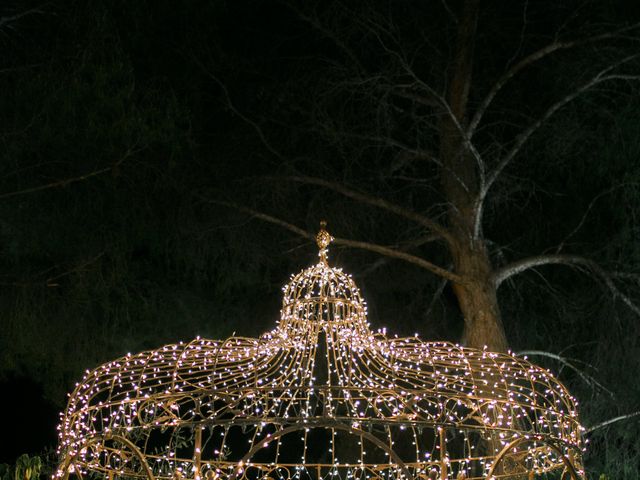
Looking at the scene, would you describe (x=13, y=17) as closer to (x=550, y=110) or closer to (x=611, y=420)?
(x=550, y=110)

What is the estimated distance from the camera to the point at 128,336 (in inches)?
396

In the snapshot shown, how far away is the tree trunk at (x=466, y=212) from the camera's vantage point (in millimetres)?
9289

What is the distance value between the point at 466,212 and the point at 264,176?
203 centimetres

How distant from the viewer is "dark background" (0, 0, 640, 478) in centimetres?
912

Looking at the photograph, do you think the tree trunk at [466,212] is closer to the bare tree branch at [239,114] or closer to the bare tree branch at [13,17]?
the bare tree branch at [239,114]

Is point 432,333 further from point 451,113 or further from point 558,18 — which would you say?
point 558,18

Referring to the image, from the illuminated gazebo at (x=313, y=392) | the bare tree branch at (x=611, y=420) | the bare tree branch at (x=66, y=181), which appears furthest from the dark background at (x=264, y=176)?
the illuminated gazebo at (x=313, y=392)

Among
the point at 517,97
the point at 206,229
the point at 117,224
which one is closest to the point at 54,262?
the point at 117,224

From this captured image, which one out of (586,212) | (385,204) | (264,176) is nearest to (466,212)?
(385,204)

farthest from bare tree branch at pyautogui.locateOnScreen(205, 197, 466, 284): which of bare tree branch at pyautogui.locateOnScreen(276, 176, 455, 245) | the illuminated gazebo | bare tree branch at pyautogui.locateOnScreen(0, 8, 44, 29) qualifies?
the illuminated gazebo

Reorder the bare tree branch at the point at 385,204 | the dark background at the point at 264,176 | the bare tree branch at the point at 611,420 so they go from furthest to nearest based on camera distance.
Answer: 1. the bare tree branch at the point at 385,204
2. the bare tree branch at the point at 611,420
3. the dark background at the point at 264,176

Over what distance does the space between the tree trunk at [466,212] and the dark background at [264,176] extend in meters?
0.22

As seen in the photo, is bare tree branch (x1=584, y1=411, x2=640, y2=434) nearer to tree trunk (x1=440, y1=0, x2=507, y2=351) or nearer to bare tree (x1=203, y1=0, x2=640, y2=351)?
bare tree (x1=203, y1=0, x2=640, y2=351)

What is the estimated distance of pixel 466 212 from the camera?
966 centimetres
